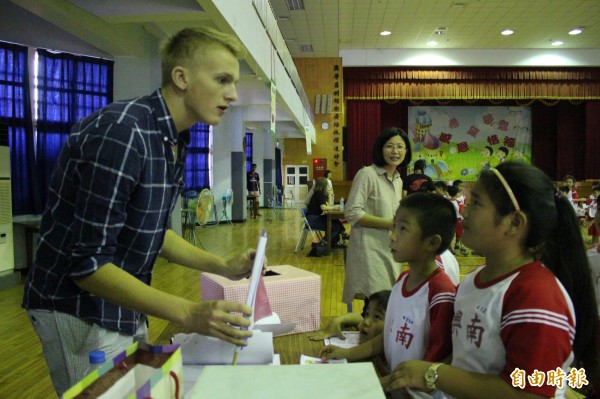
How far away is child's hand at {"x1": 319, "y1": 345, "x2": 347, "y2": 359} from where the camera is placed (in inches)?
57.7

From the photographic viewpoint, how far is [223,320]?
A: 941 millimetres

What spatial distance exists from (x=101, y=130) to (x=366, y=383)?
0.70m

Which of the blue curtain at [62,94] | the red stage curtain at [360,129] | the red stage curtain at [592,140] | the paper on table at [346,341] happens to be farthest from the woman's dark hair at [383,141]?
the red stage curtain at [592,140]

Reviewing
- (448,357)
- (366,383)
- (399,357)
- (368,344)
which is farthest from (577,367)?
(366,383)

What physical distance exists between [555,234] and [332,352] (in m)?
0.71

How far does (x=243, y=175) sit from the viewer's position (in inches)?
533

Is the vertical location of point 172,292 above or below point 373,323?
below

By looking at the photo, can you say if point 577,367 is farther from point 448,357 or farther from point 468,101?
point 468,101

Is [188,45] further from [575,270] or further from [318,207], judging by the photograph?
[318,207]

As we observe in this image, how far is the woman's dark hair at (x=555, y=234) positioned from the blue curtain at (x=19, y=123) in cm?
675

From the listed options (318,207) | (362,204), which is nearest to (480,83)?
(318,207)

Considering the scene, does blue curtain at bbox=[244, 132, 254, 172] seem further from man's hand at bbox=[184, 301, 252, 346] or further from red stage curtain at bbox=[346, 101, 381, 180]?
man's hand at bbox=[184, 301, 252, 346]

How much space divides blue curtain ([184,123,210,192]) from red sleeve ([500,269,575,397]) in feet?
38.2

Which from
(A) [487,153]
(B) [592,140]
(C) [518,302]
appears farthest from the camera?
(A) [487,153]
